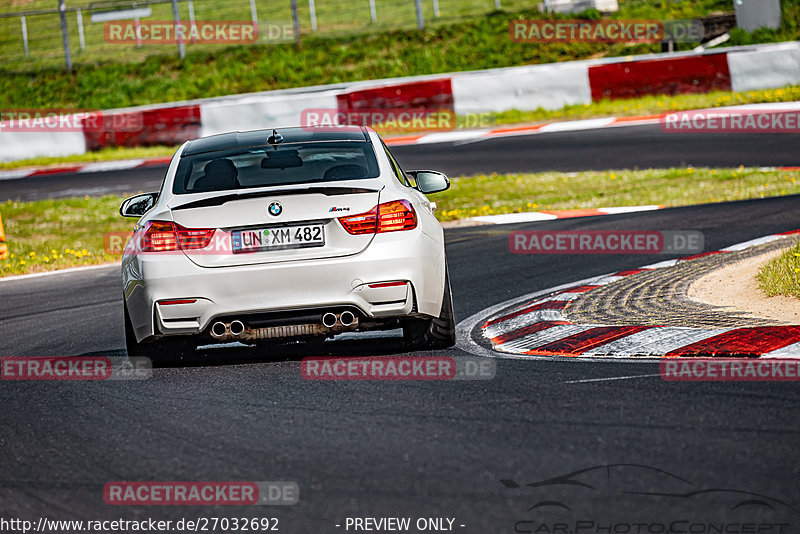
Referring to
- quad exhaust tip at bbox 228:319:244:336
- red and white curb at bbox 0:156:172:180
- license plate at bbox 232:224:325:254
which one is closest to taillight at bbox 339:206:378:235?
license plate at bbox 232:224:325:254

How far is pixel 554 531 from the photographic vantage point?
12.8ft

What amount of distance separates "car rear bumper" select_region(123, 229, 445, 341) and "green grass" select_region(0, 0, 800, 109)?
25.9 metres

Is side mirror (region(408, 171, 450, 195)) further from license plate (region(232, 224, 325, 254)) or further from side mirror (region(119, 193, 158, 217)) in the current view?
side mirror (region(119, 193, 158, 217))

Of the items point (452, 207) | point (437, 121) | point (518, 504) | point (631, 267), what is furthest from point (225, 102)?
point (518, 504)

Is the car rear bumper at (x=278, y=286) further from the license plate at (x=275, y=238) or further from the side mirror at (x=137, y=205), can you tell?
the side mirror at (x=137, y=205)

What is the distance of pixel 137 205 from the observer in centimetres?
779

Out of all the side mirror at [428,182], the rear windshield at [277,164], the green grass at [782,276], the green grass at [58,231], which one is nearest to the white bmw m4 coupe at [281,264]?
the rear windshield at [277,164]

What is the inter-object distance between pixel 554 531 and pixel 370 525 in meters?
0.61

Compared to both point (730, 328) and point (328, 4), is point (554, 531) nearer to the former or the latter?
point (730, 328)

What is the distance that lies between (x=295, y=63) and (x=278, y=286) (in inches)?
1113

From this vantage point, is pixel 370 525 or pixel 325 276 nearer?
pixel 370 525

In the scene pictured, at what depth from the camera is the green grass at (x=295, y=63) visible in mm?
32906

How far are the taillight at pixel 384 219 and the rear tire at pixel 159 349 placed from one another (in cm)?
116

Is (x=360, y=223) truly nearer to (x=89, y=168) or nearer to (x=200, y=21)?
(x=89, y=168)
